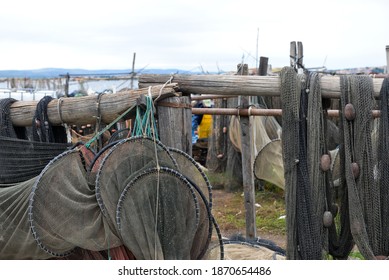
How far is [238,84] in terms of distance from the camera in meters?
4.04

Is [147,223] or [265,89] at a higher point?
[265,89]

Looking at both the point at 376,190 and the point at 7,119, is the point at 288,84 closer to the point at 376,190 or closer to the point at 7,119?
the point at 376,190

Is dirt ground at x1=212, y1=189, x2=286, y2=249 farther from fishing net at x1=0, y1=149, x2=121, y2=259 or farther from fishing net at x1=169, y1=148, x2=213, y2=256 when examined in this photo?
fishing net at x1=0, y1=149, x2=121, y2=259

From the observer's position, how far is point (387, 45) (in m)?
5.80

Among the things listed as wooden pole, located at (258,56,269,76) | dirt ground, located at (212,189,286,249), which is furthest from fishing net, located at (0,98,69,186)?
wooden pole, located at (258,56,269,76)

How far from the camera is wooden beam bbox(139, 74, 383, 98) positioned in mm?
3920

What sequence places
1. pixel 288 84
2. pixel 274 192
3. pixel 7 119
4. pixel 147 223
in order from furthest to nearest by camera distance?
1. pixel 274 192
2. pixel 7 119
3. pixel 288 84
4. pixel 147 223

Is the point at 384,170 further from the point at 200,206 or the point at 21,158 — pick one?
the point at 21,158

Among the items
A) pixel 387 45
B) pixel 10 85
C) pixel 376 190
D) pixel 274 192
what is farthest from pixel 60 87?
pixel 376 190

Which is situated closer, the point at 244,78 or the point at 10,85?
the point at 244,78

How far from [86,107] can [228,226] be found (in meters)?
4.97

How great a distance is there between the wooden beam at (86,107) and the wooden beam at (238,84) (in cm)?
12

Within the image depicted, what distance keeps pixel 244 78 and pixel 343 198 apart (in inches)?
42.5

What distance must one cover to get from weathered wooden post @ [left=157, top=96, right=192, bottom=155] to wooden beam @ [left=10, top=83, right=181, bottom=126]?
0.08 metres
